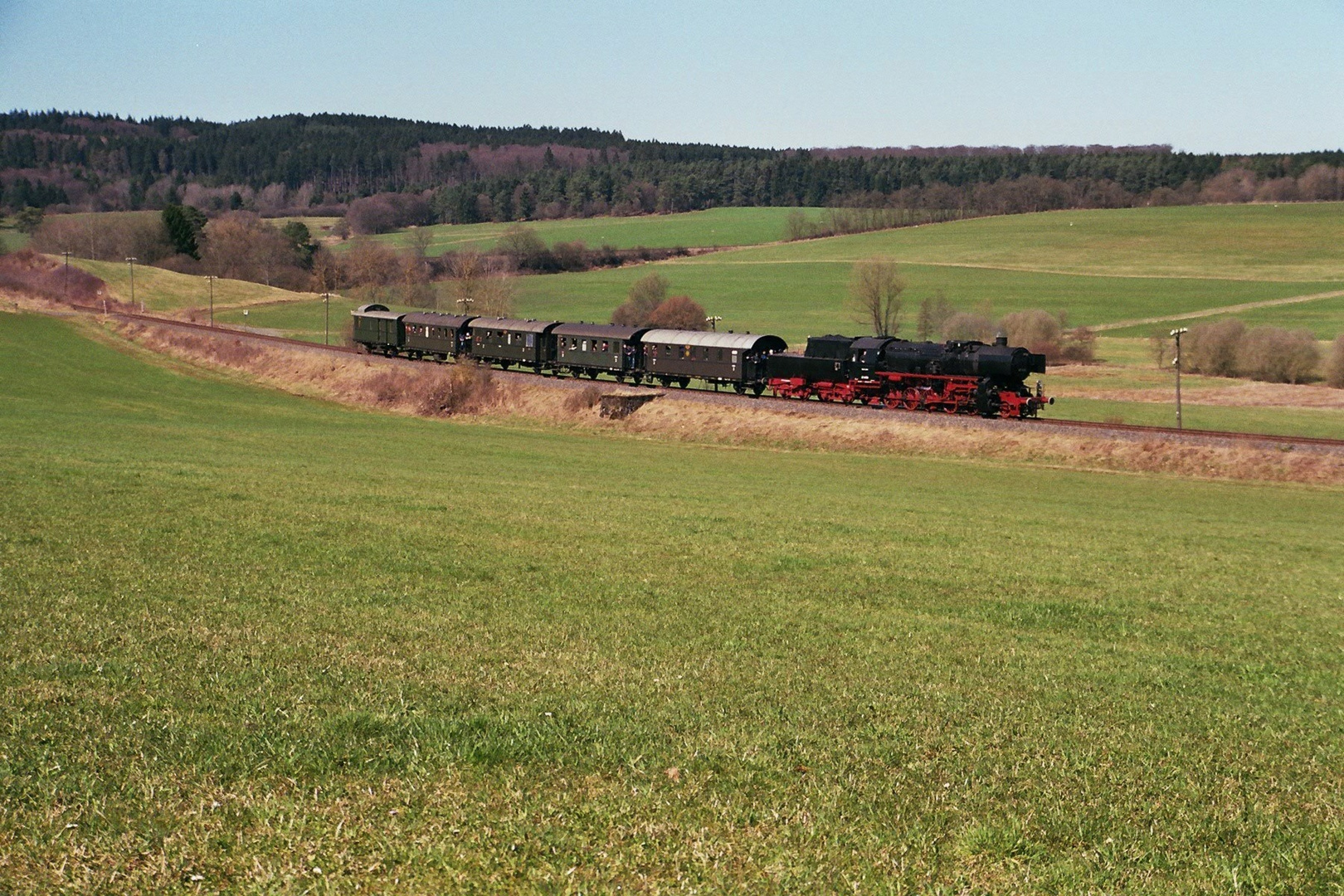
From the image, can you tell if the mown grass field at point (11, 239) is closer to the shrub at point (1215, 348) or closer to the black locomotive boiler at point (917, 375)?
the black locomotive boiler at point (917, 375)

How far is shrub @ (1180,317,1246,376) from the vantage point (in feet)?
316

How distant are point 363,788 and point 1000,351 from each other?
173 feet

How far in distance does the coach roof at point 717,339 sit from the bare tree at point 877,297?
55772 mm

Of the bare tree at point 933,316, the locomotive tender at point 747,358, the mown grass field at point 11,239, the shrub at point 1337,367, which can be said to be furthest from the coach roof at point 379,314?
the mown grass field at point 11,239

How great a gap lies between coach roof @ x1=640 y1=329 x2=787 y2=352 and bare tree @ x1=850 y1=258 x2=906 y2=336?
55772 millimetres

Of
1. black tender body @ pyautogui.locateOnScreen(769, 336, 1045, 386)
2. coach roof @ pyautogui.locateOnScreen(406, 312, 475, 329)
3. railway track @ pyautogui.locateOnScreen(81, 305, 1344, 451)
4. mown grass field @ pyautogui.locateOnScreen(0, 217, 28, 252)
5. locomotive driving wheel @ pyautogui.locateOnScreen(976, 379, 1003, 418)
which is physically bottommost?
railway track @ pyautogui.locateOnScreen(81, 305, 1344, 451)

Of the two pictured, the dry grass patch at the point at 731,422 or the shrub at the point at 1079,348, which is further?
the shrub at the point at 1079,348

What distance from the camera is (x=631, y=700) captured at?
11.1 m

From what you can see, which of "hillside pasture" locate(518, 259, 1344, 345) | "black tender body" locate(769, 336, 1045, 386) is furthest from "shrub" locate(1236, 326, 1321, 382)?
"black tender body" locate(769, 336, 1045, 386)

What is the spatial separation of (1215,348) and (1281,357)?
18.3ft

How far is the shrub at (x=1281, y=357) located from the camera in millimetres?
92312

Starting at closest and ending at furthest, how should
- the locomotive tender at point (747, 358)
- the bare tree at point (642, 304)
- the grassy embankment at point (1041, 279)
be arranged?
1. the locomotive tender at point (747, 358)
2. the grassy embankment at point (1041, 279)
3. the bare tree at point (642, 304)

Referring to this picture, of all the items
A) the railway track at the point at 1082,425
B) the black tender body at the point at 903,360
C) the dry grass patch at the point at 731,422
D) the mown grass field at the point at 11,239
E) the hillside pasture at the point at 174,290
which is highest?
the mown grass field at the point at 11,239

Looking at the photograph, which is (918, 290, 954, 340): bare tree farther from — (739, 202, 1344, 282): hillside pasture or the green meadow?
the green meadow
